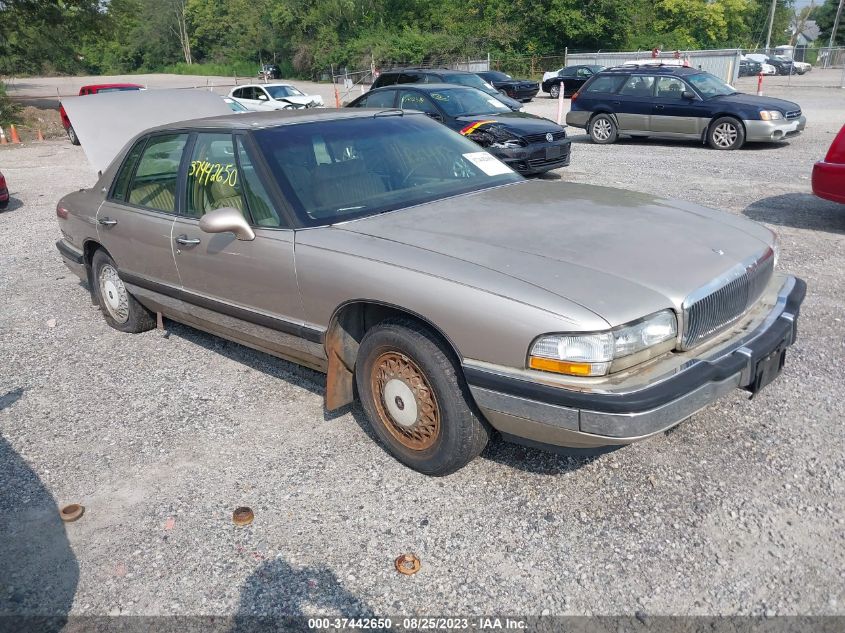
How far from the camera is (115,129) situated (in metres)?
6.95

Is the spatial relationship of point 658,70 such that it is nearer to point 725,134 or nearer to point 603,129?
point 603,129

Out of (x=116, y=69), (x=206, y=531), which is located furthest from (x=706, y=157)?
(x=116, y=69)

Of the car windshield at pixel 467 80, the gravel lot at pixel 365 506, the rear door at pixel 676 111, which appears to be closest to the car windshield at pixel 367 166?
the gravel lot at pixel 365 506

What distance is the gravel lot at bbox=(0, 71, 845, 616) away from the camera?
2.67 meters

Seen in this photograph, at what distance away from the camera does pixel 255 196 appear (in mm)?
3848

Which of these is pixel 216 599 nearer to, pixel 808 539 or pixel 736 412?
pixel 808 539

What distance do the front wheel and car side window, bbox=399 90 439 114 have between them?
18.7ft

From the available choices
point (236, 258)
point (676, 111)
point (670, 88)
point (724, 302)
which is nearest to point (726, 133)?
point (676, 111)

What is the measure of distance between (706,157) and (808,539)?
35.2 feet

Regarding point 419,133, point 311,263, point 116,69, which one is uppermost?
point 419,133

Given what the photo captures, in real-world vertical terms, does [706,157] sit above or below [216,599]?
below

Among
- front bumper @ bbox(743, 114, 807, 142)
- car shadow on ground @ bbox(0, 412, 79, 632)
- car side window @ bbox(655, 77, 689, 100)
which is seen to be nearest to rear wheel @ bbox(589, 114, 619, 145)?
car side window @ bbox(655, 77, 689, 100)

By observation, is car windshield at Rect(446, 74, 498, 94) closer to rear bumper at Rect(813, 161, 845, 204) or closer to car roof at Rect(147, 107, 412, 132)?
rear bumper at Rect(813, 161, 845, 204)

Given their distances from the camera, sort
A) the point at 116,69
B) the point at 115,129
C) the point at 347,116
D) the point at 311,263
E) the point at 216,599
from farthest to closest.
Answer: the point at 116,69
the point at 115,129
the point at 347,116
the point at 311,263
the point at 216,599
